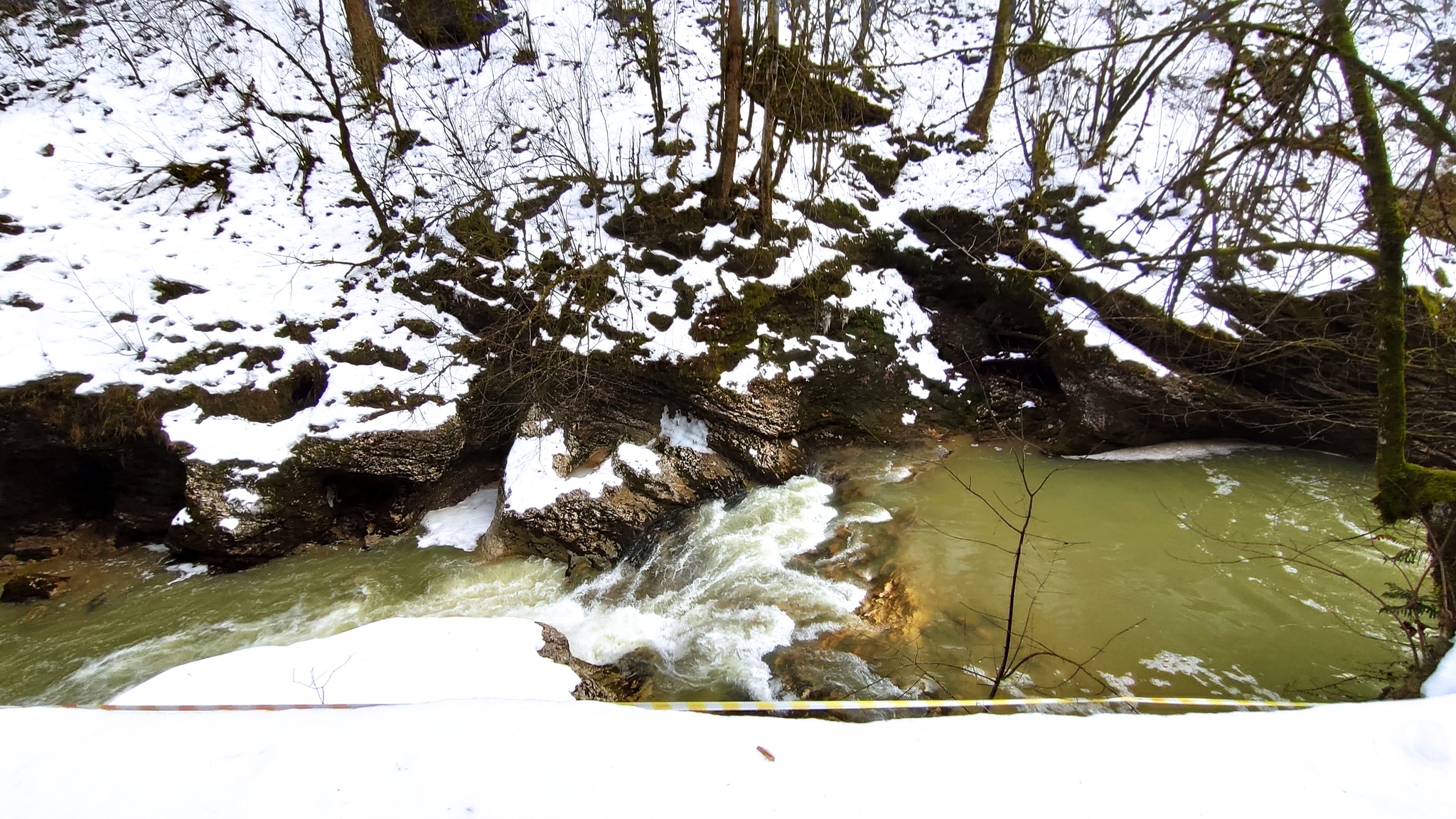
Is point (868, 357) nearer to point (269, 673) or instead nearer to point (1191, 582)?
point (1191, 582)

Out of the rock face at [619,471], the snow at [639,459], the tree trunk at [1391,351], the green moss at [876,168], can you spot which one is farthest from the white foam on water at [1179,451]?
the snow at [639,459]

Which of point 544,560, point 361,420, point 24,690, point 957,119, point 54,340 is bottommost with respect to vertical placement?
point 24,690

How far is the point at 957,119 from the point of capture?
30.5ft

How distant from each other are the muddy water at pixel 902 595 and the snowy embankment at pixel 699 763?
1835 millimetres

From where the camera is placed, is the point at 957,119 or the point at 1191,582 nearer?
the point at 1191,582

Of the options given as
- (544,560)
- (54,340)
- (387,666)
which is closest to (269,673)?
(387,666)

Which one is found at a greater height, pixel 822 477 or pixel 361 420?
pixel 361 420

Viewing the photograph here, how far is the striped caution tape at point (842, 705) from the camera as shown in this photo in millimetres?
1998

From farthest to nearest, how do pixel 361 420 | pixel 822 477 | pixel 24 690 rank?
pixel 822 477 < pixel 361 420 < pixel 24 690

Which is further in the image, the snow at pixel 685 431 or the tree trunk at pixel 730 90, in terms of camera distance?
the snow at pixel 685 431

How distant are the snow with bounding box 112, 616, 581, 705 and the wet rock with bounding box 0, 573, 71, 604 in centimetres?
330

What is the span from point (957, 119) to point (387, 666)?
1053cm

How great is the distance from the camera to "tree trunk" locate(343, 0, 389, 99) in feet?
26.6

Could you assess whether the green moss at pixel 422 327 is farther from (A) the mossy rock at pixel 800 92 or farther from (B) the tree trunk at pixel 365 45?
(A) the mossy rock at pixel 800 92
